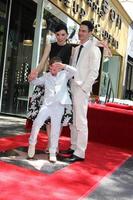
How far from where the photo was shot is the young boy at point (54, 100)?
515cm

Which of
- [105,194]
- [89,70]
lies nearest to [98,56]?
[89,70]

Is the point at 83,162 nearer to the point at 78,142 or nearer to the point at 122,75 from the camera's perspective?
the point at 78,142

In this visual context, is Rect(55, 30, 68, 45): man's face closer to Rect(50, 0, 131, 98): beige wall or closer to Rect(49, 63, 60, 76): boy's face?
Rect(49, 63, 60, 76): boy's face

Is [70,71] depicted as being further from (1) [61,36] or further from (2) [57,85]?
(1) [61,36]

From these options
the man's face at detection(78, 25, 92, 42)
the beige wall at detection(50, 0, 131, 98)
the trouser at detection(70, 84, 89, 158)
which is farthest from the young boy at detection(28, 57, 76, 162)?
the beige wall at detection(50, 0, 131, 98)

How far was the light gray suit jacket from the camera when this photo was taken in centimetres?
527

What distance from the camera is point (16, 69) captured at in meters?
10.1

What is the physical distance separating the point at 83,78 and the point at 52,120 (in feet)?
2.24

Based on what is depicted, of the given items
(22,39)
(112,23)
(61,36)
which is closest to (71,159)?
(61,36)

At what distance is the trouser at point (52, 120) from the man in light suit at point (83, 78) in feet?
0.95

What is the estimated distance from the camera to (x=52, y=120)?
5.21 m

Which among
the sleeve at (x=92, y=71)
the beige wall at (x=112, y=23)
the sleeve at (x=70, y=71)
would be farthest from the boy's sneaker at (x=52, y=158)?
the beige wall at (x=112, y=23)

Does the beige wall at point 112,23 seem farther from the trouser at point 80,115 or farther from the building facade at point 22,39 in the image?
the trouser at point 80,115

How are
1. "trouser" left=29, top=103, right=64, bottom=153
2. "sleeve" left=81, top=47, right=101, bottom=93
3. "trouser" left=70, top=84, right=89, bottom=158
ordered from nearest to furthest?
"trouser" left=29, top=103, right=64, bottom=153, "sleeve" left=81, top=47, right=101, bottom=93, "trouser" left=70, top=84, right=89, bottom=158
